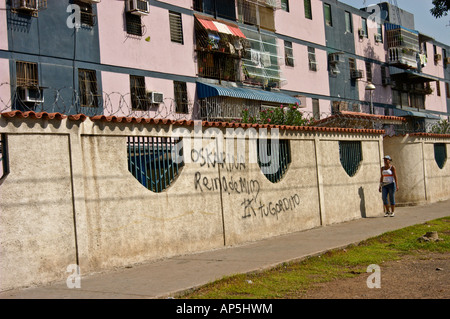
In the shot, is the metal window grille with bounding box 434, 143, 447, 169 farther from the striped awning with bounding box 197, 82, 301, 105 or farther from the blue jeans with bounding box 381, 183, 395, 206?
the blue jeans with bounding box 381, 183, 395, 206

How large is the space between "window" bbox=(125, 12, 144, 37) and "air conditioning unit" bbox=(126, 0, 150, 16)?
0.26 metres

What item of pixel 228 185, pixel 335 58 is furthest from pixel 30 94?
pixel 335 58

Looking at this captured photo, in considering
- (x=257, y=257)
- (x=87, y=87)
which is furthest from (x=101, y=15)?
(x=257, y=257)

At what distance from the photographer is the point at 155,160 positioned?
10344mm

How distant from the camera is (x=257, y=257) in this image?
10.1 meters

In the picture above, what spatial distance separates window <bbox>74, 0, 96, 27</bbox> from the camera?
69.2 feet

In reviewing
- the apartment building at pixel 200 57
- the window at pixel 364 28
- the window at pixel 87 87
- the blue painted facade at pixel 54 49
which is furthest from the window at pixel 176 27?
the window at pixel 364 28

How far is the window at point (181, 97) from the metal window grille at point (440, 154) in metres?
10.6

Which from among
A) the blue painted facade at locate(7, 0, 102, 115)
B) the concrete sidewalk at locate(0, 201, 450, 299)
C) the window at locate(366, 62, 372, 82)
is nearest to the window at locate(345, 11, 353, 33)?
the window at locate(366, 62, 372, 82)

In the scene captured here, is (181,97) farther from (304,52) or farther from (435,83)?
(435,83)

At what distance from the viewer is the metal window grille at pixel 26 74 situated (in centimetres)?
1892

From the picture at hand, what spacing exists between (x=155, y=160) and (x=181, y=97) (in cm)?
1558

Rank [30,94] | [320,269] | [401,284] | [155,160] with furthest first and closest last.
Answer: [30,94], [155,160], [320,269], [401,284]
